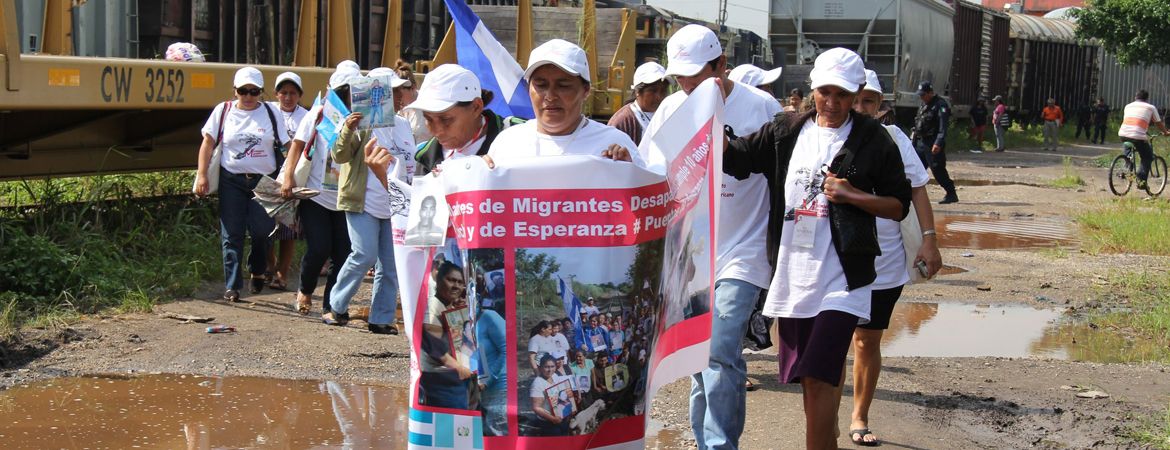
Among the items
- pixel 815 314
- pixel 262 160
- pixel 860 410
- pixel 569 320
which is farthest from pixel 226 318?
pixel 569 320

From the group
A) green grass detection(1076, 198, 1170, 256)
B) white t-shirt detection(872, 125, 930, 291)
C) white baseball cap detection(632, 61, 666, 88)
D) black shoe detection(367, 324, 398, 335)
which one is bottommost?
black shoe detection(367, 324, 398, 335)

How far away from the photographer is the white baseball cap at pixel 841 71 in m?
4.54

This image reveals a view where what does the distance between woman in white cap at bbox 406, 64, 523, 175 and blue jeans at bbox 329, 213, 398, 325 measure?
11.4ft

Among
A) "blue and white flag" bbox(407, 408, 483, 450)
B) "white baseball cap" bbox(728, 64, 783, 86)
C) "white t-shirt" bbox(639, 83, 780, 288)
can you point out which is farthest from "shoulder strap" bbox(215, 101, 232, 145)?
"blue and white flag" bbox(407, 408, 483, 450)

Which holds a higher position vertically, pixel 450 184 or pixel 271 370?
pixel 450 184

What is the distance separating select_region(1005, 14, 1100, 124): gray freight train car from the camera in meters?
41.6

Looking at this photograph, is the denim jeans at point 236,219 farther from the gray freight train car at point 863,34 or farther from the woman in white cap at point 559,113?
the gray freight train car at point 863,34

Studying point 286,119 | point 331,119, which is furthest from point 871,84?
point 286,119

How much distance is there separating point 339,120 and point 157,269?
2.44 metres

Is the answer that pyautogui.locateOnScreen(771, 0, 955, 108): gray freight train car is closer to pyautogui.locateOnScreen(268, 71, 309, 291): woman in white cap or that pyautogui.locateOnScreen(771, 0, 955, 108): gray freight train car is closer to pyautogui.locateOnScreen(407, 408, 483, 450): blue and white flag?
pyautogui.locateOnScreen(268, 71, 309, 291): woman in white cap

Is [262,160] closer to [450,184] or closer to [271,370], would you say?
[271,370]

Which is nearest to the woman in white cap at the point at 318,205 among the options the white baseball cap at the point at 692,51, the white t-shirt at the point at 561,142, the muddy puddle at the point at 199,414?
the muddy puddle at the point at 199,414

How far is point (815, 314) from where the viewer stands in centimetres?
457

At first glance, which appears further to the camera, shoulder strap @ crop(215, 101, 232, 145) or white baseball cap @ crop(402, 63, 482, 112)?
shoulder strap @ crop(215, 101, 232, 145)
